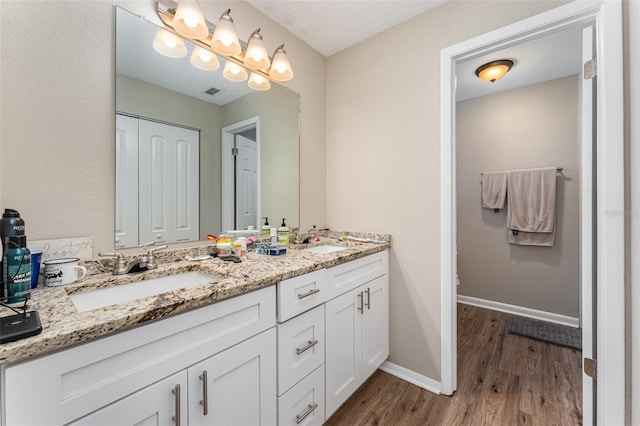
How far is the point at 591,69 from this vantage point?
124cm

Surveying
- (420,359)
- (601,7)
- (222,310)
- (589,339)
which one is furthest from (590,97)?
(222,310)

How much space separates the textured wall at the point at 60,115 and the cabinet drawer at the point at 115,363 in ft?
2.06

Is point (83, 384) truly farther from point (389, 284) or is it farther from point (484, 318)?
point (484, 318)

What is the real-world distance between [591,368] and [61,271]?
226cm

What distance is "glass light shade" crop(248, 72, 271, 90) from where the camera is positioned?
5.54 ft

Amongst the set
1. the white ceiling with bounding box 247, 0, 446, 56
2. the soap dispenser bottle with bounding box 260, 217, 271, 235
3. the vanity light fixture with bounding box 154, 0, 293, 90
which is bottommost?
the soap dispenser bottle with bounding box 260, 217, 271, 235

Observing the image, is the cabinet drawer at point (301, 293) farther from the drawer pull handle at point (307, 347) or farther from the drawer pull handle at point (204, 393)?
the drawer pull handle at point (204, 393)

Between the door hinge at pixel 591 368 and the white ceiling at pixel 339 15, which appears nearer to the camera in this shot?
the door hinge at pixel 591 368

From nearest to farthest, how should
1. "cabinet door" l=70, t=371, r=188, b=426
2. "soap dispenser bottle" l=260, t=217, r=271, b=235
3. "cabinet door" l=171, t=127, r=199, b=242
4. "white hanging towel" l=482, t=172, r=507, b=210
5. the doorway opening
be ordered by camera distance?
"cabinet door" l=70, t=371, r=188, b=426
"cabinet door" l=171, t=127, r=199, b=242
the doorway opening
"soap dispenser bottle" l=260, t=217, r=271, b=235
"white hanging towel" l=482, t=172, r=507, b=210

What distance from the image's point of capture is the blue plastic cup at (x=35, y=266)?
909mm

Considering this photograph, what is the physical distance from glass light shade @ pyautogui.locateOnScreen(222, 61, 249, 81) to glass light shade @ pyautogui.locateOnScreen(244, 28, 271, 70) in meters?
0.06

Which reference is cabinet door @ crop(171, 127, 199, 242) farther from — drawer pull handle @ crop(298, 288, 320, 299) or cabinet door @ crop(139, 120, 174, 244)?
drawer pull handle @ crop(298, 288, 320, 299)

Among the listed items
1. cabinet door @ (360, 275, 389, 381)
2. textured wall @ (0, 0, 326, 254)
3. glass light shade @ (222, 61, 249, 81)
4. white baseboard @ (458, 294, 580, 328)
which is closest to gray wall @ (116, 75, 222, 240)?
textured wall @ (0, 0, 326, 254)

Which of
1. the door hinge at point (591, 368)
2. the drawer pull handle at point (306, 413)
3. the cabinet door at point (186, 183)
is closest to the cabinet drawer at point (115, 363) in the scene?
the drawer pull handle at point (306, 413)
